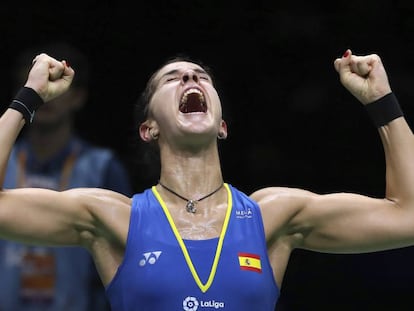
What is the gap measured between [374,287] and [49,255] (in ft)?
7.21

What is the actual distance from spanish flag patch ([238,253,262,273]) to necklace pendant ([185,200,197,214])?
32 cm

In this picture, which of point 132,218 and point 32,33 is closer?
point 132,218

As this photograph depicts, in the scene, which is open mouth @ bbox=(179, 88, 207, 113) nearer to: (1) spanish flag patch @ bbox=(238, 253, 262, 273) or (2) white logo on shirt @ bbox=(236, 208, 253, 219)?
(2) white logo on shirt @ bbox=(236, 208, 253, 219)

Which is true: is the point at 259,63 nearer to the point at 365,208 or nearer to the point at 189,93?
the point at 189,93

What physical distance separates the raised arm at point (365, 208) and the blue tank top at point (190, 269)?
0.60ft

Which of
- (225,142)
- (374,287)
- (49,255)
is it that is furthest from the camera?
(225,142)

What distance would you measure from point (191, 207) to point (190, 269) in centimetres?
37

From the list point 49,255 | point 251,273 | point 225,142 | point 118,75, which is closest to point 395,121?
point 251,273

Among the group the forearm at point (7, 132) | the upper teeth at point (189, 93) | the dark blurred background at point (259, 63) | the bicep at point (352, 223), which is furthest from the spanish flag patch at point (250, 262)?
the dark blurred background at point (259, 63)

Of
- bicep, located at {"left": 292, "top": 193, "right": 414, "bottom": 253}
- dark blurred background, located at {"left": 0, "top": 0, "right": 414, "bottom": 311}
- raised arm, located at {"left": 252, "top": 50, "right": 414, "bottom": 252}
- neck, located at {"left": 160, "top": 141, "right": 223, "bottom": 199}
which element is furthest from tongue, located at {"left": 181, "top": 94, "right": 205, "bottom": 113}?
dark blurred background, located at {"left": 0, "top": 0, "right": 414, "bottom": 311}

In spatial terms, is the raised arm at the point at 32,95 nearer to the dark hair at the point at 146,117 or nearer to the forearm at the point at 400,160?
the dark hair at the point at 146,117

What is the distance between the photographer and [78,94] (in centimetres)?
691

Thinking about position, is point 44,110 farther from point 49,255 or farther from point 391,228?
point 391,228

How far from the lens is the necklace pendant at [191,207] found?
16.2 ft
